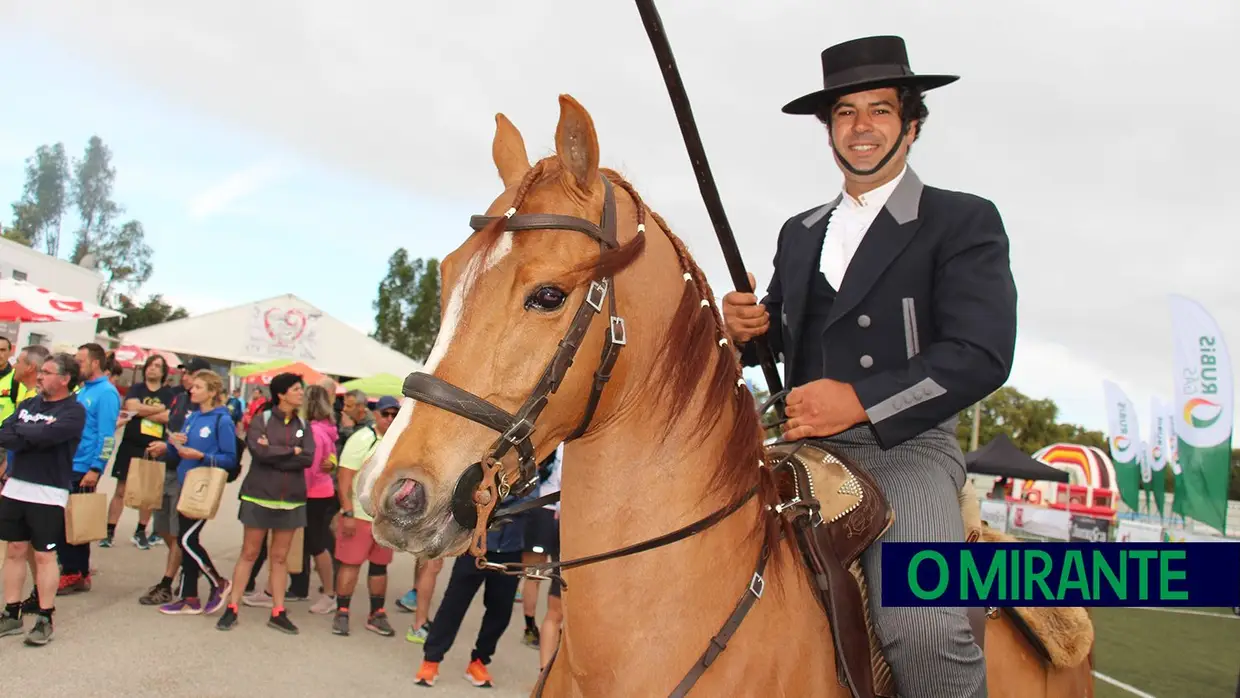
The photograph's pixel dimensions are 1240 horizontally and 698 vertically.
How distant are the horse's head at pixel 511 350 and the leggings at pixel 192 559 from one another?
687 centimetres

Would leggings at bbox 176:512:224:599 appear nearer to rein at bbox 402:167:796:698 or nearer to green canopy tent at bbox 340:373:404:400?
green canopy tent at bbox 340:373:404:400

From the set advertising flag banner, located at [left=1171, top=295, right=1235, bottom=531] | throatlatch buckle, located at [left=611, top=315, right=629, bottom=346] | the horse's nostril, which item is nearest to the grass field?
advertising flag banner, located at [left=1171, top=295, right=1235, bottom=531]

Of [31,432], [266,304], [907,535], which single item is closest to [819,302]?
[907,535]

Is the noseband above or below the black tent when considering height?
above

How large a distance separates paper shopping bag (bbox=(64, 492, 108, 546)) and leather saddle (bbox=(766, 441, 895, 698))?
6.93 m

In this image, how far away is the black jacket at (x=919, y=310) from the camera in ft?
7.50

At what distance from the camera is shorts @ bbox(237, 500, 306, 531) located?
771 centimetres

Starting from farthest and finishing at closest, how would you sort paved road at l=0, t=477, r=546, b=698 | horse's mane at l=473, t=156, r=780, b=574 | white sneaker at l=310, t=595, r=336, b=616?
white sneaker at l=310, t=595, r=336, b=616, paved road at l=0, t=477, r=546, b=698, horse's mane at l=473, t=156, r=780, b=574

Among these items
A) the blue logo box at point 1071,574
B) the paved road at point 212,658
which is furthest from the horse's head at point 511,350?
the paved road at point 212,658

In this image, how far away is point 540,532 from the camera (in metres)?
7.47

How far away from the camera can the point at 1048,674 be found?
2953 mm

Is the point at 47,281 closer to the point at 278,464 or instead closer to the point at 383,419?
the point at 383,419

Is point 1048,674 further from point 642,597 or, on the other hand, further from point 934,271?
point 642,597

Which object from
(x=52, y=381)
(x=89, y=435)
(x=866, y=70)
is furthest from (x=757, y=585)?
(x=89, y=435)
